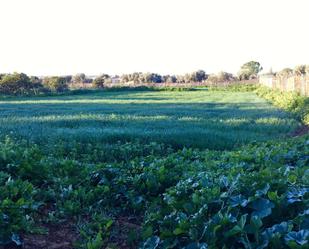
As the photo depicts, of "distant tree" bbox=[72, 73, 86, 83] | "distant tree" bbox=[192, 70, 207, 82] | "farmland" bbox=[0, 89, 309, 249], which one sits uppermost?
"farmland" bbox=[0, 89, 309, 249]

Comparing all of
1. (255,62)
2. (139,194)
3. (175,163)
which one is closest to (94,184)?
(139,194)

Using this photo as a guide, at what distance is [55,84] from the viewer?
56219 mm

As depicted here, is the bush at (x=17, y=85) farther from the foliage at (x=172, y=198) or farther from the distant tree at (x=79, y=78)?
the foliage at (x=172, y=198)

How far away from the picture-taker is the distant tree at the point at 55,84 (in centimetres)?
5338

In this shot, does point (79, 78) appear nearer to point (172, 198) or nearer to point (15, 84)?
point (15, 84)

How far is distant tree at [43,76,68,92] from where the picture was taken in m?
53.4

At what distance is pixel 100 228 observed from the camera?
422cm

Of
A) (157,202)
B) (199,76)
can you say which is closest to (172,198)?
(157,202)

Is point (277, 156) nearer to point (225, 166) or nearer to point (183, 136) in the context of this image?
point (225, 166)

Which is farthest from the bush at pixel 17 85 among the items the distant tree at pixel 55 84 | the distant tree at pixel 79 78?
the distant tree at pixel 79 78

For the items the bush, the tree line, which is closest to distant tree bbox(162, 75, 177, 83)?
the tree line

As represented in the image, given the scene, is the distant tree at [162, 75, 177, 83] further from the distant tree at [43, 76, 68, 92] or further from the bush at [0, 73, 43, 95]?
the bush at [0, 73, 43, 95]

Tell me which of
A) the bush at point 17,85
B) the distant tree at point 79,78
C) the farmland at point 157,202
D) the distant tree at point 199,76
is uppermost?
the farmland at point 157,202

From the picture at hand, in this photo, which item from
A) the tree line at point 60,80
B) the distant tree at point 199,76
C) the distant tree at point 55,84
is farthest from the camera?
the distant tree at point 199,76
